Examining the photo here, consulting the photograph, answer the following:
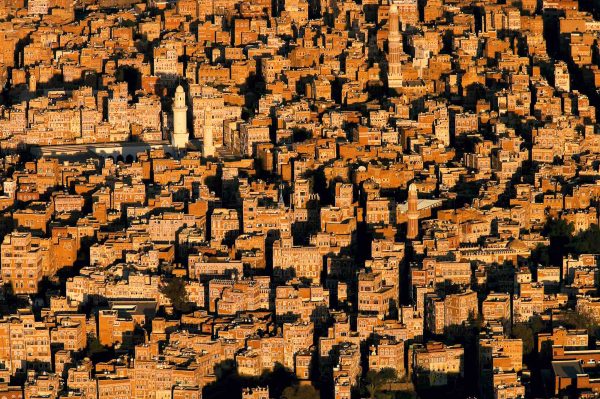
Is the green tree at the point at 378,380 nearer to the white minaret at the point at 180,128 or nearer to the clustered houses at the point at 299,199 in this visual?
the clustered houses at the point at 299,199

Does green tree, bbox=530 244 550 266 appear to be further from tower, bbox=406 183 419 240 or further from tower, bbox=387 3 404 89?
tower, bbox=387 3 404 89

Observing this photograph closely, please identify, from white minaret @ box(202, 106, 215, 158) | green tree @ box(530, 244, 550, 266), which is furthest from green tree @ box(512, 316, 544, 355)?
white minaret @ box(202, 106, 215, 158)

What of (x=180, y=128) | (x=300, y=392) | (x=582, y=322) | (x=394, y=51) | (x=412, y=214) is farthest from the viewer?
(x=394, y=51)

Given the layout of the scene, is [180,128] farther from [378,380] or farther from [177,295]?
[378,380]

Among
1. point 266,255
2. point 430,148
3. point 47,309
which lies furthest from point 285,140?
point 47,309

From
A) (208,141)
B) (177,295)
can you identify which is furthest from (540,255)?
(208,141)

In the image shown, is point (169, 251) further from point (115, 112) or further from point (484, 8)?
point (484, 8)
